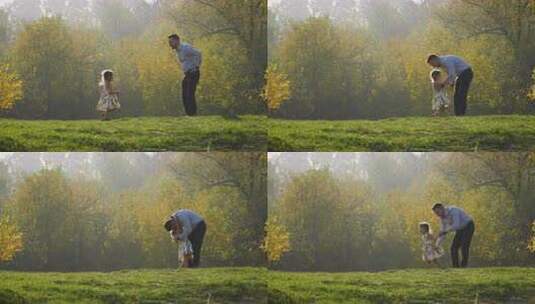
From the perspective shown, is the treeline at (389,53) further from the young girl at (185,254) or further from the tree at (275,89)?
the young girl at (185,254)

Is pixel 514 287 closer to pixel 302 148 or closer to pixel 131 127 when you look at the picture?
pixel 302 148

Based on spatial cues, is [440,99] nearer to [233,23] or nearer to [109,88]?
[233,23]

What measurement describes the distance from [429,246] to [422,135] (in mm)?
683

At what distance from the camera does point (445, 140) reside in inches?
237

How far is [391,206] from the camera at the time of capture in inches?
237

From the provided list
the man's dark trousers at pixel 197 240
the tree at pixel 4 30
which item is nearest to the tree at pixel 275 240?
the man's dark trousers at pixel 197 240

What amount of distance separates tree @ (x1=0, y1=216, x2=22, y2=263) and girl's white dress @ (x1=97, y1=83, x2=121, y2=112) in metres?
0.90

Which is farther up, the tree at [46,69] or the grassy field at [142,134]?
the tree at [46,69]

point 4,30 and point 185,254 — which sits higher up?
point 4,30

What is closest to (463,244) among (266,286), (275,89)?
(266,286)

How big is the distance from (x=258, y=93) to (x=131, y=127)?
0.81 metres

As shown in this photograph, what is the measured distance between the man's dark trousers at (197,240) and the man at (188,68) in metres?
0.71

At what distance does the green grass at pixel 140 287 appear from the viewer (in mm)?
5949

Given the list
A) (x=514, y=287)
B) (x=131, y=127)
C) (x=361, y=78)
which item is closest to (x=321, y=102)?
(x=361, y=78)
